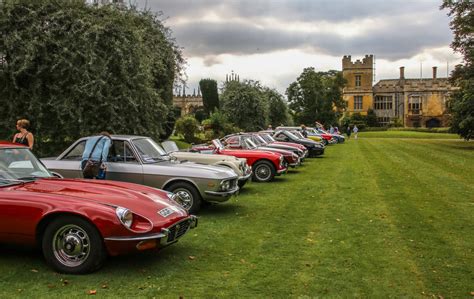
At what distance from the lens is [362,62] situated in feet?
306

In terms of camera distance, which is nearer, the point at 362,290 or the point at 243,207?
the point at 362,290

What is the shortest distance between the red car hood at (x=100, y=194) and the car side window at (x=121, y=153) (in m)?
2.65

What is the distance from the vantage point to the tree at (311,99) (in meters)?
65.3

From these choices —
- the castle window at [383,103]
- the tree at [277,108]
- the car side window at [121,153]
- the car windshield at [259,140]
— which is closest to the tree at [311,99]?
the tree at [277,108]

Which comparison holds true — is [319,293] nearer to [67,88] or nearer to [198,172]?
[198,172]

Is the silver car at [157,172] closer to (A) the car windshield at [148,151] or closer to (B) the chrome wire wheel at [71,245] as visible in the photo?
(A) the car windshield at [148,151]

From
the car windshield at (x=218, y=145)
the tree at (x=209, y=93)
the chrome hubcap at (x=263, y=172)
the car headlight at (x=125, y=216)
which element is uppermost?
the tree at (x=209, y=93)

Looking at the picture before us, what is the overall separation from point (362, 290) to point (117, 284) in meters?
Answer: 2.65

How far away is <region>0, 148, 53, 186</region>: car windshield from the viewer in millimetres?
5976

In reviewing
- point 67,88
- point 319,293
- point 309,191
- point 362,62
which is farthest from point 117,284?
point 362,62

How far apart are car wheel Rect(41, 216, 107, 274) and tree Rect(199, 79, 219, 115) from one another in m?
43.2

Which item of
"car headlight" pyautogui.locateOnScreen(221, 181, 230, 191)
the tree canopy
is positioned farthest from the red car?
the tree canopy

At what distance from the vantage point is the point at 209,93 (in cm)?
4947

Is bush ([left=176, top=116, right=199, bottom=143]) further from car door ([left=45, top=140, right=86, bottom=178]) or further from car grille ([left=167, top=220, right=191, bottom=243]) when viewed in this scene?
car grille ([left=167, top=220, right=191, bottom=243])
